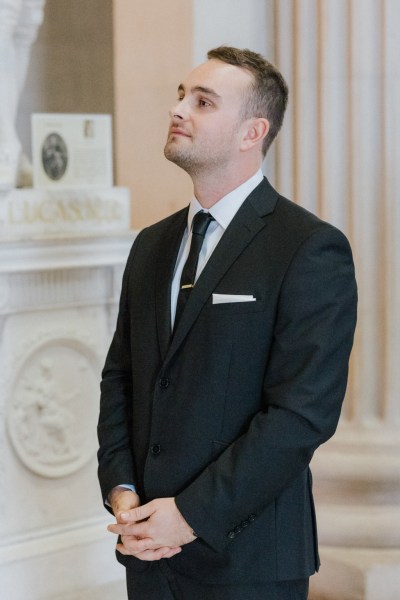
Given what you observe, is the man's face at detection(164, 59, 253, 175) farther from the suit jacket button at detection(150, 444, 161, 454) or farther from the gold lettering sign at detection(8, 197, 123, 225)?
the gold lettering sign at detection(8, 197, 123, 225)

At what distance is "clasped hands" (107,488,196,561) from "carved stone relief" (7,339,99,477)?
5.99ft

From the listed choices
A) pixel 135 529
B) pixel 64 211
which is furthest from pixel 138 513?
pixel 64 211

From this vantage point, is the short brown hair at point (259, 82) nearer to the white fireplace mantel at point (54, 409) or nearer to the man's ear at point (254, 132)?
the man's ear at point (254, 132)

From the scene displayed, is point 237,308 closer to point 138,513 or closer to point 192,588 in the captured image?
point 138,513

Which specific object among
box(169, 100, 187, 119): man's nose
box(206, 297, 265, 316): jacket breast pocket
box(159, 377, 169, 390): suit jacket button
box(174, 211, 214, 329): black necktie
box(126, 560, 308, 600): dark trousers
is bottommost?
box(126, 560, 308, 600): dark trousers

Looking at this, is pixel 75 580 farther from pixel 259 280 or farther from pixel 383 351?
pixel 259 280

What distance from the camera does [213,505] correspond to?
221cm

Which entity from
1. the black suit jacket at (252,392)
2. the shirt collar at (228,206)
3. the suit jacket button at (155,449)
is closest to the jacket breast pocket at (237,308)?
the black suit jacket at (252,392)

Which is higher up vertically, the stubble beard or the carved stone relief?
the stubble beard

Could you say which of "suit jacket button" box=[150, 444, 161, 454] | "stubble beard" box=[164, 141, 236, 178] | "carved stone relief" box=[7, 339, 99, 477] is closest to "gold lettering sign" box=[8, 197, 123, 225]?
"carved stone relief" box=[7, 339, 99, 477]

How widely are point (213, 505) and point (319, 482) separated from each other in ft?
6.44

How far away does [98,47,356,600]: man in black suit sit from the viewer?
2229 millimetres

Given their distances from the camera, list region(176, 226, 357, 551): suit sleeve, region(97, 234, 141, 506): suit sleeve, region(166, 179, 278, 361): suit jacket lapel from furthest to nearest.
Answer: region(97, 234, 141, 506): suit sleeve, region(166, 179, 278, 361): suit jacket lapel, region(176, 226, 357, 551): suit sleeve

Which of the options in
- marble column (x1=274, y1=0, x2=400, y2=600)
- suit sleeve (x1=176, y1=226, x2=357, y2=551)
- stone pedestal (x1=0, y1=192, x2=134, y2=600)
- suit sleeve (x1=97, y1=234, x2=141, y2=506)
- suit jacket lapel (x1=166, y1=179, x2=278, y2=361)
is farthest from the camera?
stone pedestal (x1=0, y1=192, x2=134, y2=600)
